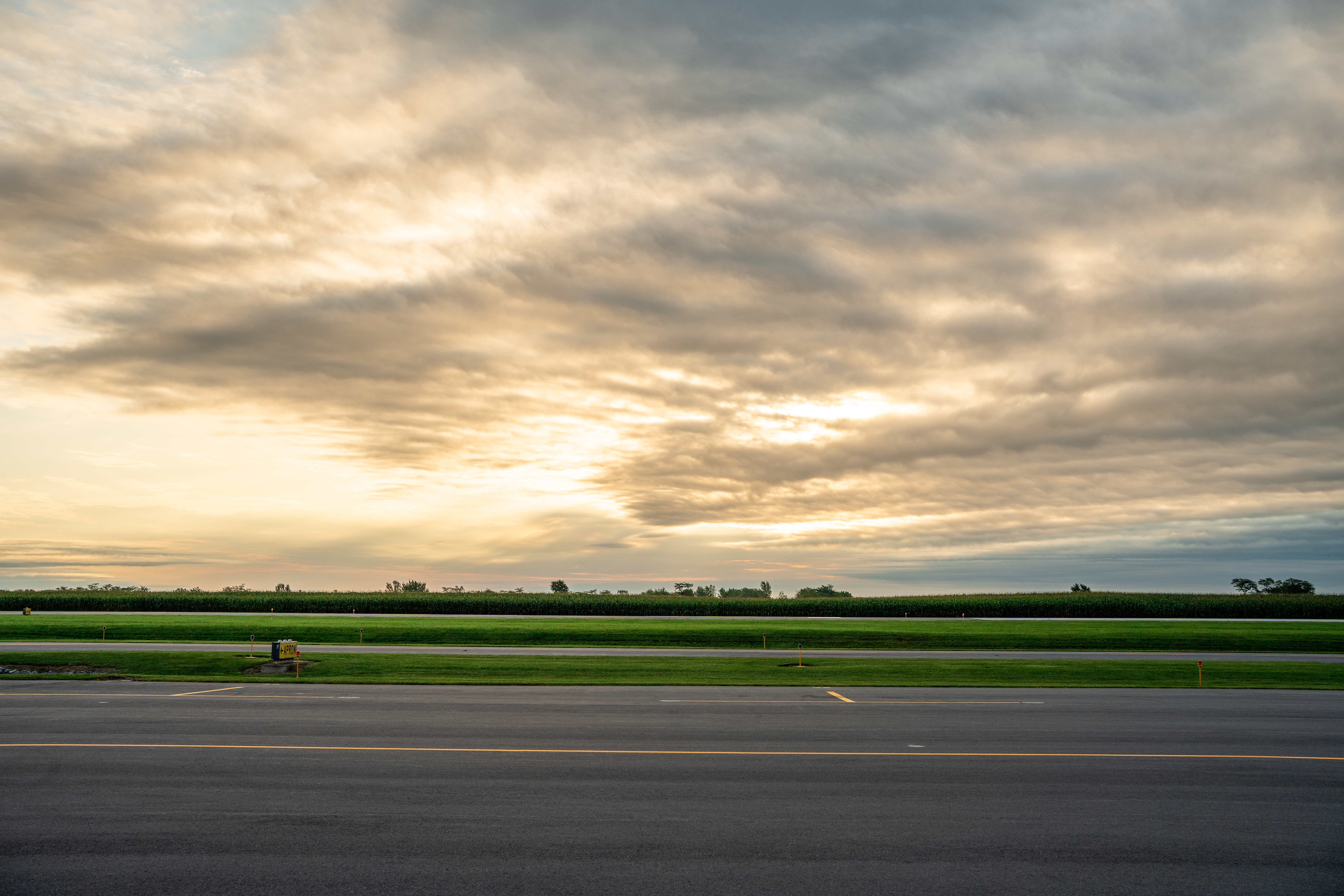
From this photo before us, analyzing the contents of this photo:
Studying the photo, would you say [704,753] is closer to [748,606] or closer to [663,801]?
[663,801]

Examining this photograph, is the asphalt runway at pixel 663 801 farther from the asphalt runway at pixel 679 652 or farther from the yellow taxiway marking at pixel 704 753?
the asphalt runway at pixel 679 652

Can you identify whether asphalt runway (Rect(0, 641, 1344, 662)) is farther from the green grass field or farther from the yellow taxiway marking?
the yellow taxiway marking

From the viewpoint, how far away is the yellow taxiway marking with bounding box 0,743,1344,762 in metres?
14.2

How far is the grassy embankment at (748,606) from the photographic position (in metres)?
74.2

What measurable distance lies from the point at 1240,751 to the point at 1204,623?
60279 mm

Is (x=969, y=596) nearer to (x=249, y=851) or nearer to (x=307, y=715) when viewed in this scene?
(x=307, y=715)

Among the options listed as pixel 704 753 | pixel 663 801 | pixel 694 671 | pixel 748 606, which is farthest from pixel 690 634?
pixel 663 801

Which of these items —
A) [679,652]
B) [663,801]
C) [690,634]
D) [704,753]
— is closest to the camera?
[663,801]

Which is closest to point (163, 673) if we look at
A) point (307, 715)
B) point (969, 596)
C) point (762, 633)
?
point (307, 715)

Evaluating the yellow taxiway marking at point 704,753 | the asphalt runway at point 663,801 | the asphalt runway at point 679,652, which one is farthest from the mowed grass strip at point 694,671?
the yellow taxiway marking at point 704,753

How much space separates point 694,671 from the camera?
29.9m

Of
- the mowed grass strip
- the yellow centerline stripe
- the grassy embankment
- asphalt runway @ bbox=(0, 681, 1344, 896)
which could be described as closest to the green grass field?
the mowed grass strip

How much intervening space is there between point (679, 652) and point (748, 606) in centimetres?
3796

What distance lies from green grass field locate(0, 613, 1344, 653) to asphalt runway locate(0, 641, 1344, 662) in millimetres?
1650
